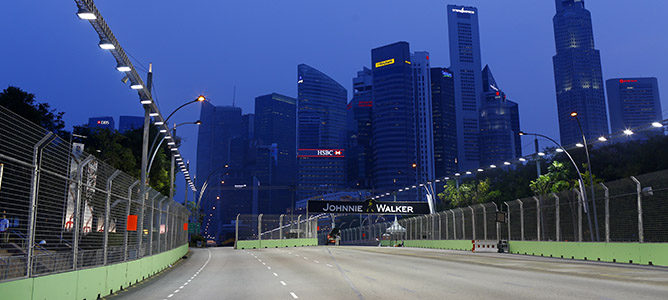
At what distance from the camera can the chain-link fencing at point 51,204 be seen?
31.8 ft

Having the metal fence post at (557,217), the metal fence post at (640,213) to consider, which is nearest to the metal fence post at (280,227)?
the metal fence post at (557,217)

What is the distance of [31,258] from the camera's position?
34.1 ft

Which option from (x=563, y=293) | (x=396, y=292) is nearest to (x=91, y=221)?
(x=396, y=292)

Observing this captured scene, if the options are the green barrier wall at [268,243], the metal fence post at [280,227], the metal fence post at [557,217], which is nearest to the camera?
the metal fence post at [557,217]

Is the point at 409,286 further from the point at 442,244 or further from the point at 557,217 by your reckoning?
the point at 442,244

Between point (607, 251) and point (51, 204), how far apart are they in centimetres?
2868

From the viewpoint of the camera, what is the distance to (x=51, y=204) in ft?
36.9

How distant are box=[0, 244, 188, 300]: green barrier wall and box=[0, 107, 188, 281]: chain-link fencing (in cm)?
21

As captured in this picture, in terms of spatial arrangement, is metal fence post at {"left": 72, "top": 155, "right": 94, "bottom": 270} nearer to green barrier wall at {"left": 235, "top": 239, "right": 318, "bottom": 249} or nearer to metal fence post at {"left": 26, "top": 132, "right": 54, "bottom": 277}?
metal fence post at {"left": 26, "top": 132, "right": 54, "bottom": 277}

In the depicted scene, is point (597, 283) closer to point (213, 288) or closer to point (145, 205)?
point (213, 288)

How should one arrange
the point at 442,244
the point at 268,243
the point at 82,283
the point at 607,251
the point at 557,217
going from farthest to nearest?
the point at 268,243 < the point at 442,244 < the point at 557,217 < the point at 607,251 < the point at 82,283

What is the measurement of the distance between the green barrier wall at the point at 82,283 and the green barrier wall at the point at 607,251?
77.4 ft

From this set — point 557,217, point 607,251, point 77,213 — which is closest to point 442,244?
point 557,217

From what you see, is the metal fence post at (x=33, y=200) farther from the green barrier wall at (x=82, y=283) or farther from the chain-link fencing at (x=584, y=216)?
the chain-link fencing at (x=584, y=216)
